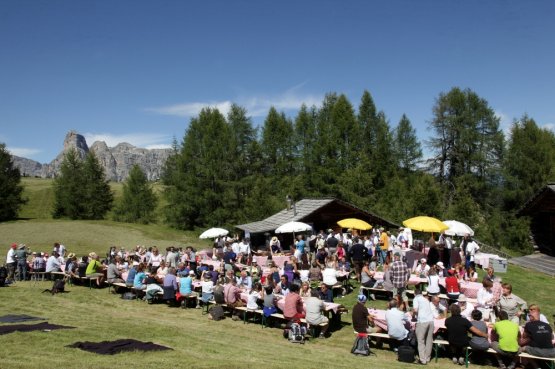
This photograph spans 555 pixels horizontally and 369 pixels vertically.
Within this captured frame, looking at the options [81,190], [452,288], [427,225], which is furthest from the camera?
[81,190]

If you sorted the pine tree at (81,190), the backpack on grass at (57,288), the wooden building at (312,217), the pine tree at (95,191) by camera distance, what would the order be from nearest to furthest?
the backpack on grass at (57,288) < the wooden building at (312,217) < the pine tree at (81,190) < the pine tree at (95,191)

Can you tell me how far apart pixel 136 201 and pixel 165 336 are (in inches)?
2427

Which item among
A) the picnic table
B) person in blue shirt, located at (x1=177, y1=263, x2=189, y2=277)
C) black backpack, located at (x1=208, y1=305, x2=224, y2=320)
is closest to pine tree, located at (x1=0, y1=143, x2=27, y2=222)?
person in blue shirt, located at (x1=177, y1=263, x2=189, y2=277)

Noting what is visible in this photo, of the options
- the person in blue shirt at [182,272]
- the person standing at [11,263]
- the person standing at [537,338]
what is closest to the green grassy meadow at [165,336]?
the person standing at [11,263]

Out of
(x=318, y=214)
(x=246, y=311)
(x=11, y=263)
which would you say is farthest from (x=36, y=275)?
(x=318, y=214)

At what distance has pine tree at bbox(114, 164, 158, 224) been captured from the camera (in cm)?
6994

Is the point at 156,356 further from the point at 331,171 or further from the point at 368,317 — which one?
the point at 331,171

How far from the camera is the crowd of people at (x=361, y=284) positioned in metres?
11.1

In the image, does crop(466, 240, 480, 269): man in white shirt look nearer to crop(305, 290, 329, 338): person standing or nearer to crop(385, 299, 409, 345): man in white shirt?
crop(385, 299, 409, 345): man in white shirt

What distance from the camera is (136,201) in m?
70.4

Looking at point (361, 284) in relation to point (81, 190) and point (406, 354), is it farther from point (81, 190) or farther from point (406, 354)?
point (81, 190)

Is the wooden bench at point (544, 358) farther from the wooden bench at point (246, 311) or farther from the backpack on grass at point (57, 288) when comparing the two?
the backpack on grass at point (57, 288)

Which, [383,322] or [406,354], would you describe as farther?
[383,322]

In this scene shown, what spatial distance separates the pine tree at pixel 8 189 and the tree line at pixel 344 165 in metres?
7.07
